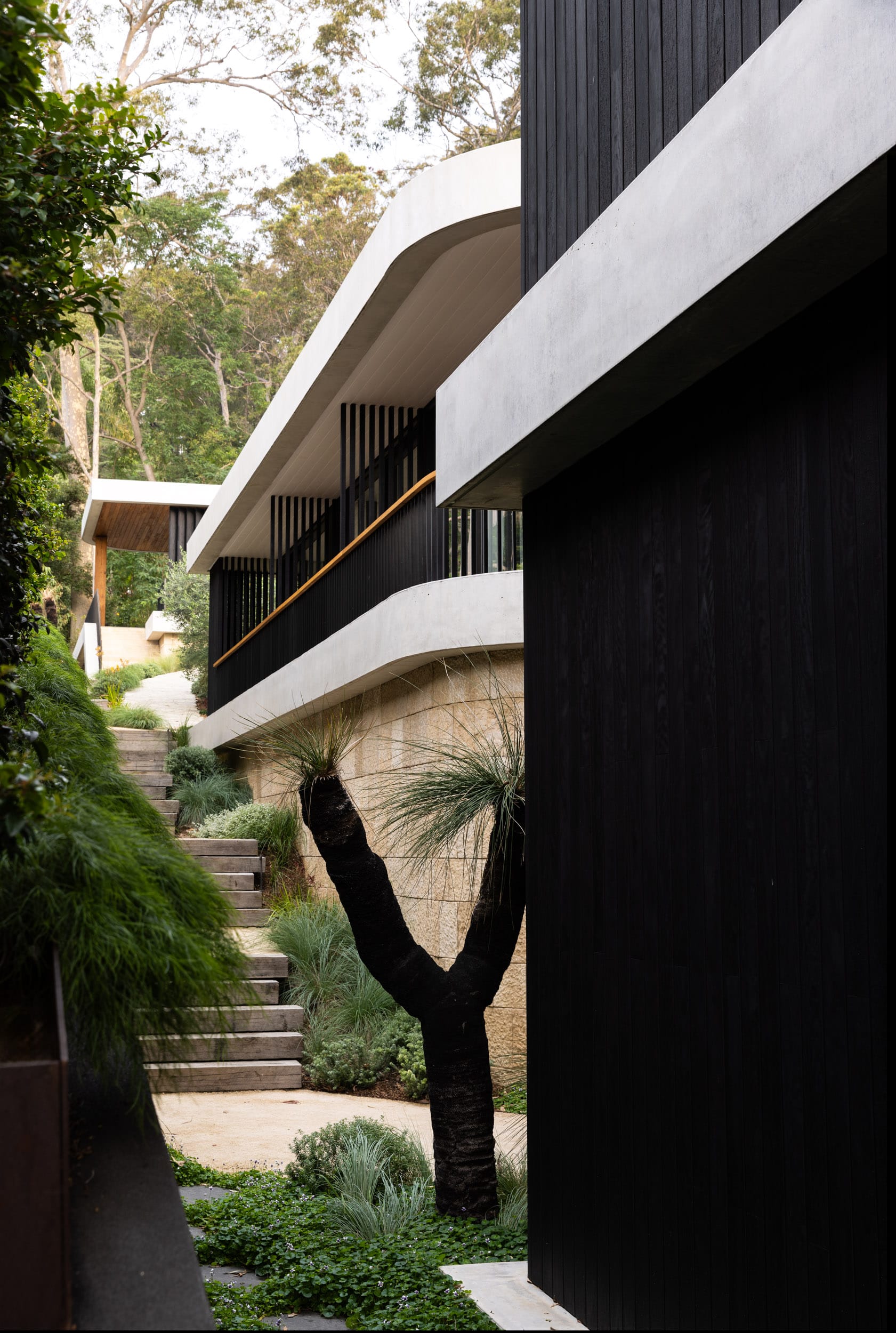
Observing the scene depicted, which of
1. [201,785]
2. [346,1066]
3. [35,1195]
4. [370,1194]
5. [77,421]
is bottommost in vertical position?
[346,1066]

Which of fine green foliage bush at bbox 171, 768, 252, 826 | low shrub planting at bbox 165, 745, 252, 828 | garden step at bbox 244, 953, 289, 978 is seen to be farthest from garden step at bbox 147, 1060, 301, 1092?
fine green foliage bush at bbox 171, 768, 252, 826

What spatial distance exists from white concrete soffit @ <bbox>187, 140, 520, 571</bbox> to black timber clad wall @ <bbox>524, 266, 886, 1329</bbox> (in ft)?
11.9

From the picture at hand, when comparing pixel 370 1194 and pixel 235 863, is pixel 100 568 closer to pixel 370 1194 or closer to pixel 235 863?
pixel 235 863

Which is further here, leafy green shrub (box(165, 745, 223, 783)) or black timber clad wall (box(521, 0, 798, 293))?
leafy green shrub (box(165, 745, 223, 783))

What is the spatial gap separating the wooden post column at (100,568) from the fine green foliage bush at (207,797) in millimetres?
9291

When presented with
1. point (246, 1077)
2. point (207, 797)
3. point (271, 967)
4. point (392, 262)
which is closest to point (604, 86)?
point (392, 262)

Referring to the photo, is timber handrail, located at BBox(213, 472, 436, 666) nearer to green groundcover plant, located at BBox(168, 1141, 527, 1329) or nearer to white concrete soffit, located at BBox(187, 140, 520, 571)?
white concrete soffit, located at BBox(187, 140, 520, 571)

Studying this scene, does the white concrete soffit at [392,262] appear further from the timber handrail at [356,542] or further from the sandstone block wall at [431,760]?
the sandstone block wall at [431,760]

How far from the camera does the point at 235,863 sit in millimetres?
11250

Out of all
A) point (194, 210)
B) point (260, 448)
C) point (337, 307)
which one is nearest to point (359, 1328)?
point (337, 307)

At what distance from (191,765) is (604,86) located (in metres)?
11.3

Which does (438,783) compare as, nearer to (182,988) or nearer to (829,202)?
(182,988)

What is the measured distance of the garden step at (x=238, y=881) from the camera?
10797 millimetres

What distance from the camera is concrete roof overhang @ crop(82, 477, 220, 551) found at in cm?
2094
